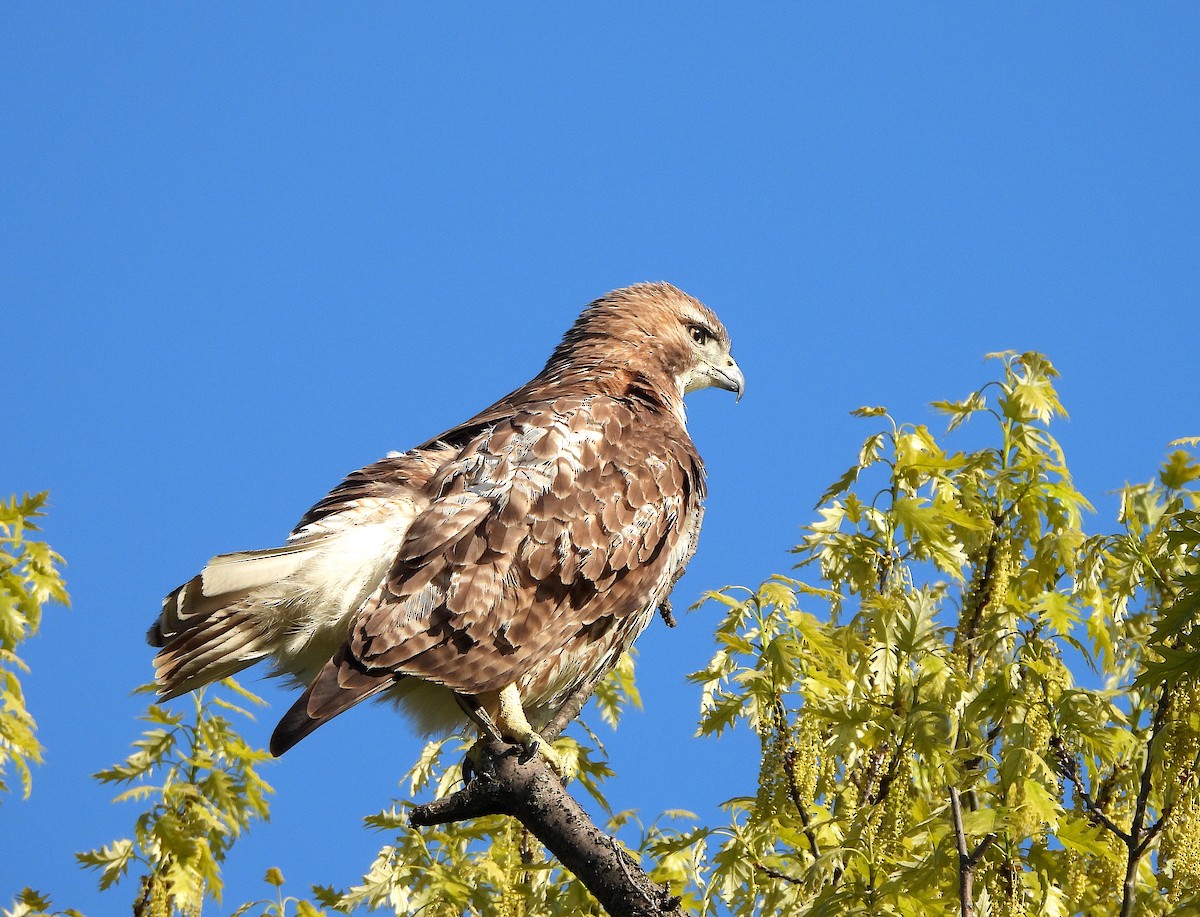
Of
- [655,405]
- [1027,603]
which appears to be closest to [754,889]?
[1027,603]

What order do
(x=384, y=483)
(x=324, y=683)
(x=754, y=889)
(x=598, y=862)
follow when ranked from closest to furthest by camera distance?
(x=598, y=862), (x=324, y=683), (x=754, y=889), (x=384, y=483)

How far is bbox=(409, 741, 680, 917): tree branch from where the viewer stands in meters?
3.80

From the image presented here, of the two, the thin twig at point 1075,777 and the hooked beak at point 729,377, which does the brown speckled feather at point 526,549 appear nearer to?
the hooked beak at point 729,377

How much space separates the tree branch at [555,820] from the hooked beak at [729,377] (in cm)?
273

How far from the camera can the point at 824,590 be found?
5.12m

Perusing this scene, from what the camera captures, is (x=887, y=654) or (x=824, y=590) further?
(x=824, y=590)

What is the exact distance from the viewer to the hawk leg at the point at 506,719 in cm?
471

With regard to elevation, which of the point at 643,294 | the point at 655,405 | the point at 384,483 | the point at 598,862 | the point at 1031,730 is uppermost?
the point at 643,294

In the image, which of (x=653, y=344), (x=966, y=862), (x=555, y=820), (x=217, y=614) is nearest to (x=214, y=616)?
(x=217, y=614)

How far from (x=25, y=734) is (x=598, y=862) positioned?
2615mm

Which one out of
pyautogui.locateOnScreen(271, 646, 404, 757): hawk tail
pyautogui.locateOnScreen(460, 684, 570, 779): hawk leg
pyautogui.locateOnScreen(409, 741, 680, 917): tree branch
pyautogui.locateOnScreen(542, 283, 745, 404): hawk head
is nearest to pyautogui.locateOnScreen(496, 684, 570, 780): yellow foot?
pyautogui.locateOnScreen(460, 684, 570, 779): hawk leg

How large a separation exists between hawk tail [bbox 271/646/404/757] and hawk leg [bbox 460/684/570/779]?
0.40 metres

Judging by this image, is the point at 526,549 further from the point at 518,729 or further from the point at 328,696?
the point at 328,696

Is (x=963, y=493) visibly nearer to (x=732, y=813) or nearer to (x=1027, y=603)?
(x=1027, y=603)
